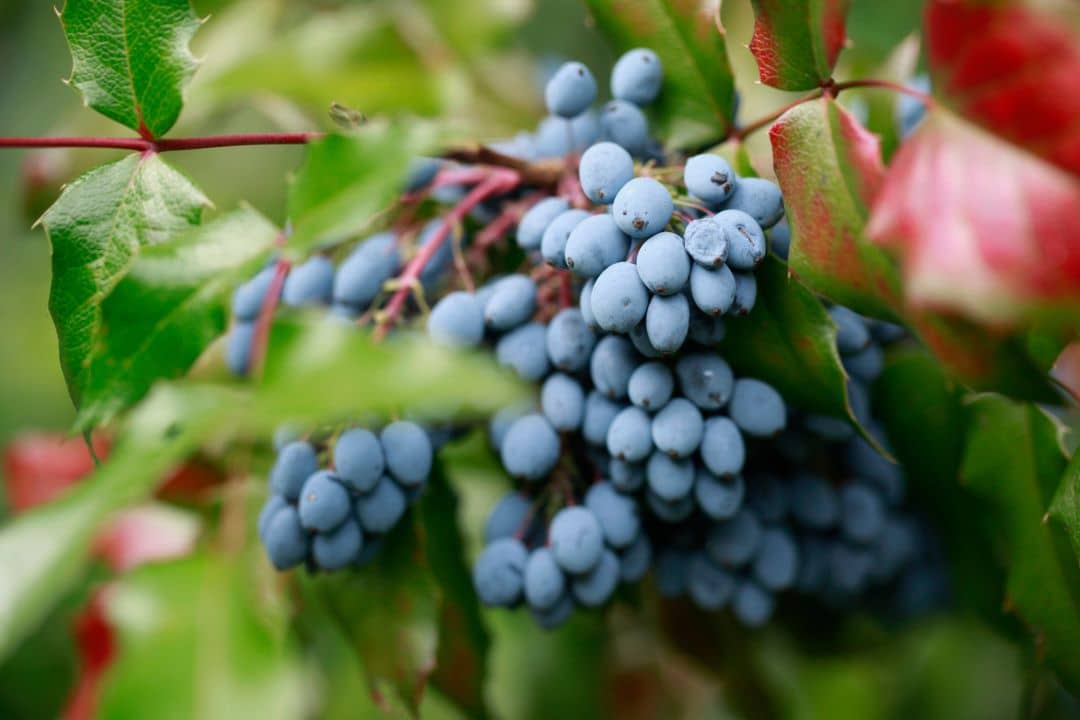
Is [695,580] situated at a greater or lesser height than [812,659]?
greater

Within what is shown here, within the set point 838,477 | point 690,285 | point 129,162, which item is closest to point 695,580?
point 838,477

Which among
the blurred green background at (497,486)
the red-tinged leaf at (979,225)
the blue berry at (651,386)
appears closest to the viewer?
the red-tinged leaf at (979,225)

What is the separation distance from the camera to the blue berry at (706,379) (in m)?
0.73

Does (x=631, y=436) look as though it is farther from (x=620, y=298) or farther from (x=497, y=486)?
Answer: (x=497, y=486)

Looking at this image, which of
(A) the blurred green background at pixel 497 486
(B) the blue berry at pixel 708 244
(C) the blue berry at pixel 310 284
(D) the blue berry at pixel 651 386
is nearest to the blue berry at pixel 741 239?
(B) the blue berry at pixel 708 244

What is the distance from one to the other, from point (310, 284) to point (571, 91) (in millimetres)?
327

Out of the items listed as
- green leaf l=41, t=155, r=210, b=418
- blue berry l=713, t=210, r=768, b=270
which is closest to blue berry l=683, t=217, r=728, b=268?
blue berry l=713, t=210, r=768, b=270

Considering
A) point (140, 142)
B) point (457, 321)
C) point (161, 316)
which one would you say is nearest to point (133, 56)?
point (140, 142)

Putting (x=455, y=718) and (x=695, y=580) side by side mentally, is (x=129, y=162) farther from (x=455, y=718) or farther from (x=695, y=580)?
(x=455, y=718)

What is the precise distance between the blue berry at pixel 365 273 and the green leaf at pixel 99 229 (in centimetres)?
15

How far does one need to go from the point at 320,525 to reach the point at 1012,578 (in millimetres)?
617

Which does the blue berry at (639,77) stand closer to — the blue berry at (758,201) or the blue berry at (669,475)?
the blue berry at (758,201)

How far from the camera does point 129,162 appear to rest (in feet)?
2.56

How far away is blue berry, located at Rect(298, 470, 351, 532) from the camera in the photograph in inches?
29.0
